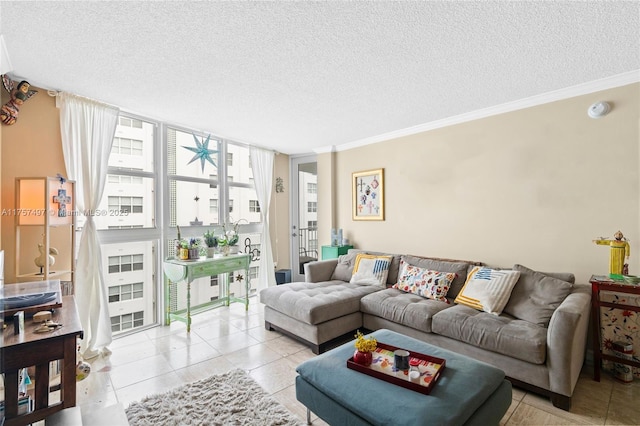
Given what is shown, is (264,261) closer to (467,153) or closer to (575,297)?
(467,153)

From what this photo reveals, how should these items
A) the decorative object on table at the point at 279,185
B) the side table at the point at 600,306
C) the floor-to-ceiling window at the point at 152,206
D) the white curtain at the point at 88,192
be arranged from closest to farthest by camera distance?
Answer: the side table at the point at 600,306 < the white curtain at the point at 88,192 < the floor-to-ceiling window at the point at 152,206 < the decorative object on table at the point at 279,185

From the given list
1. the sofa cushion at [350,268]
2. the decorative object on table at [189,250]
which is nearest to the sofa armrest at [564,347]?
the sofa cushion at [350,268]

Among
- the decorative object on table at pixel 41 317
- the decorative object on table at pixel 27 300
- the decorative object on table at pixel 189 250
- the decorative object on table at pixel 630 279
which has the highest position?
the decorative object on table at pixel 189 250

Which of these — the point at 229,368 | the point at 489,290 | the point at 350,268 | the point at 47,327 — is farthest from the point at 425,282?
the point at 47,327

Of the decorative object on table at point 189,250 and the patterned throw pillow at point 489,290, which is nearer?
the patterned throw pillow at point 489,290

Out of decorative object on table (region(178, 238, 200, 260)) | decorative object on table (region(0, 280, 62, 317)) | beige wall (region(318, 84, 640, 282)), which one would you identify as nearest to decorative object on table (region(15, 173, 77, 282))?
decorative object on table (region(0, 280, 62, 317))

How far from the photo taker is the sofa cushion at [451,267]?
3.00m

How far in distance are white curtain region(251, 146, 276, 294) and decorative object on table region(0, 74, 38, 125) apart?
2.64m

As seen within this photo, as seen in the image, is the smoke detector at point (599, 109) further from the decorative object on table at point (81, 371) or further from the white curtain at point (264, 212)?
the decorative object on table at point (81, 371)

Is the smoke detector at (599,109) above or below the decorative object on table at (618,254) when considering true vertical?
above

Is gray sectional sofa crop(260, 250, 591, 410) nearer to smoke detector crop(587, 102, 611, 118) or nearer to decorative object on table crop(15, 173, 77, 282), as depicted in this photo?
smoke detector crop(587, 102, 611, 118)

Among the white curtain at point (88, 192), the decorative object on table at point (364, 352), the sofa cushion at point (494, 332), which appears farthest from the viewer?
the white curtain at point (88, 192)

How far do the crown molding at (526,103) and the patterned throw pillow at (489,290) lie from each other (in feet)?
5.36

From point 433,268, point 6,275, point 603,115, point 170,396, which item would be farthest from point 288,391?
point 603,115
